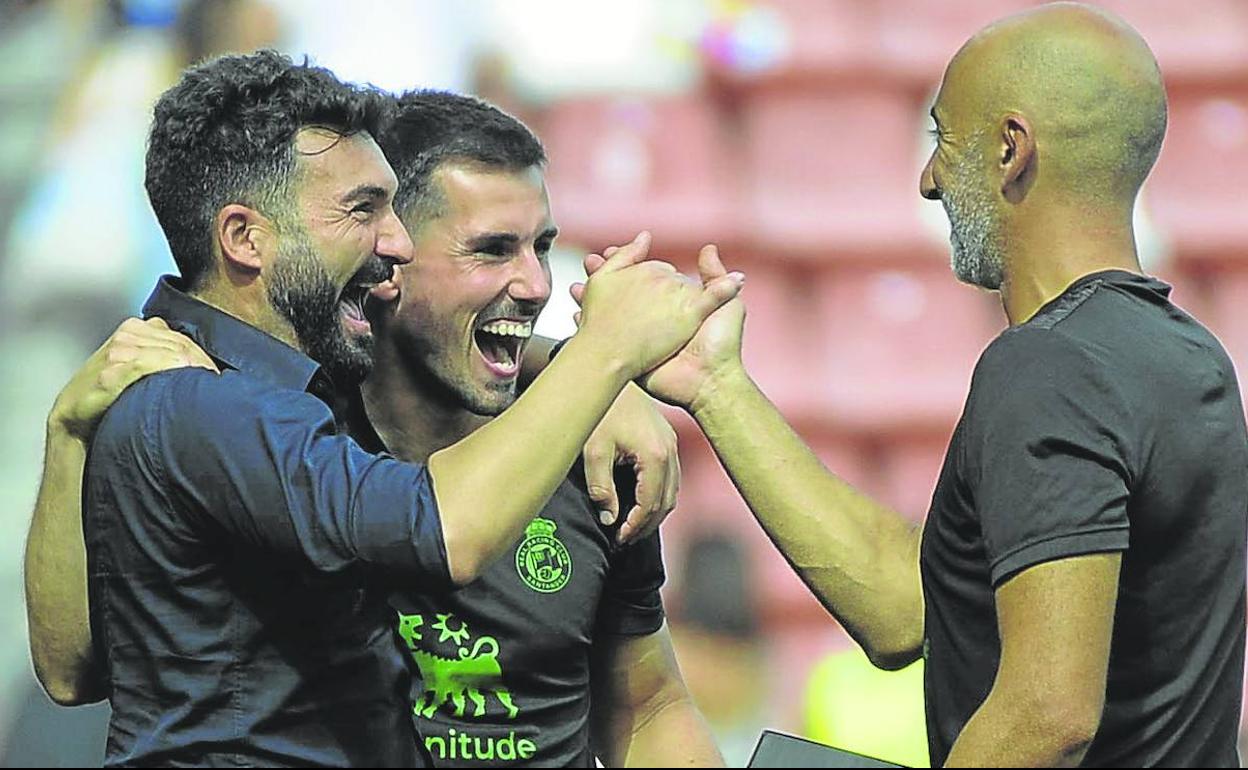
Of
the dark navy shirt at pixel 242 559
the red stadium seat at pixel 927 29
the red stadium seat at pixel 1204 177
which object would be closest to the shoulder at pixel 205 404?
the dark navy shirt at pixel 242 559

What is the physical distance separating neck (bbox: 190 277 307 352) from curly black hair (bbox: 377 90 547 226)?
46 centimetres

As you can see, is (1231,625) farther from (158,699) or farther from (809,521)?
(158,699)

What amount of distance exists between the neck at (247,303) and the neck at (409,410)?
0.40 m

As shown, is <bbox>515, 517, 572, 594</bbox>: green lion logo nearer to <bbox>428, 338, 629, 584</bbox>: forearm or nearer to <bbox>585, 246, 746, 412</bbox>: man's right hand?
<bbox>585, 246, 746, 412</bbox>: man's right hand

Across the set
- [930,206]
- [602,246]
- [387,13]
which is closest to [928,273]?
[930,206]

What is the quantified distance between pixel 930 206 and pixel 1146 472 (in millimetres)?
2509

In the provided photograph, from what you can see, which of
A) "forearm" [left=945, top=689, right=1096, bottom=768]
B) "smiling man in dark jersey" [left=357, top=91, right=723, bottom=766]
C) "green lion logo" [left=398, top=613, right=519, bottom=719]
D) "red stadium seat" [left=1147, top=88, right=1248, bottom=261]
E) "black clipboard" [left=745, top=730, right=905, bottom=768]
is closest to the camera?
"black clipboard" [left=745, top=730, right=905, bottom=768]

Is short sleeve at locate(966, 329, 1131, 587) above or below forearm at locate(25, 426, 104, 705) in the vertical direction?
above

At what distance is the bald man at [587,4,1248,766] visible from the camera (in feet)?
4.92

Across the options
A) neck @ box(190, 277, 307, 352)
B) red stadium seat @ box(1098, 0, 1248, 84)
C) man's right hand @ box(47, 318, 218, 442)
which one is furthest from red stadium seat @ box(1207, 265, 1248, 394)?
man's right hand @ box(47, 318, 218, 442)

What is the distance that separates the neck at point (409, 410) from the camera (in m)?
2.17

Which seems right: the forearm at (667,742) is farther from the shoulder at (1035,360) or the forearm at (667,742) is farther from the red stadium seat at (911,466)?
the red stadium seat at (911,466)

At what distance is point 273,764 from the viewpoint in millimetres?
1628

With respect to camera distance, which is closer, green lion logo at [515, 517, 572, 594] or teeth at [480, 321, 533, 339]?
green lion logo at [515, 517, 572, 594]
